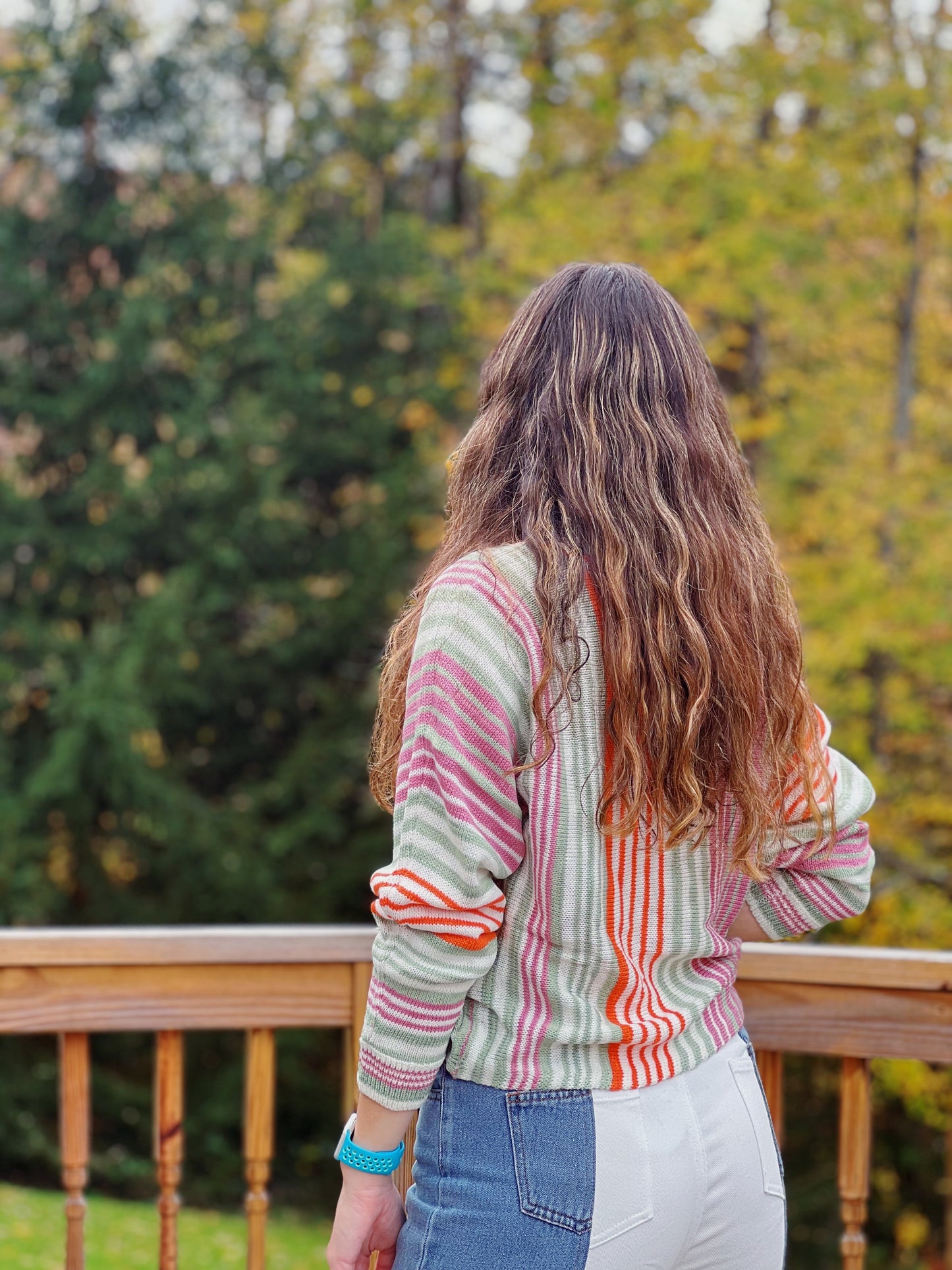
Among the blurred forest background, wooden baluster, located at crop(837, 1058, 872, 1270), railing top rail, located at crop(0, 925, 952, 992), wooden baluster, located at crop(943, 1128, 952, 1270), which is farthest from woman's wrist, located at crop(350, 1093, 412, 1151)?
wooden baluster, located at crop(943, 1128, 952, 1270)

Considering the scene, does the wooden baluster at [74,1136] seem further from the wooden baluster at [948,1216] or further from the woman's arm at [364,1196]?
the wooden baluster at [948,1216]

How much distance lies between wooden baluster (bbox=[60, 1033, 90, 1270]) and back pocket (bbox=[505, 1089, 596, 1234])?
77cm

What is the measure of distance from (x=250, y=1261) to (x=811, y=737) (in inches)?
40.3

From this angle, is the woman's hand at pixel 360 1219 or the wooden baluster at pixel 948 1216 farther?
the wooden baluster at pixel 948 1216

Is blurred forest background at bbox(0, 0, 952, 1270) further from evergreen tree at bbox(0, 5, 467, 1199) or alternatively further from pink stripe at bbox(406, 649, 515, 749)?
pink stripe at bbox(406, 649, 515, 749)

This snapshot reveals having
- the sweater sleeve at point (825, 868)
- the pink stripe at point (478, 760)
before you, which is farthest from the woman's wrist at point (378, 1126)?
the sweater sleeve at point (825, 868)

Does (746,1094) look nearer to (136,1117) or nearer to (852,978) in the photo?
(852,978)

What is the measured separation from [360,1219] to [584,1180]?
0.20 metres

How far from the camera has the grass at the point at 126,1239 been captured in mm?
4820

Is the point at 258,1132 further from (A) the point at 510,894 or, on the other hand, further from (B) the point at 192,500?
(B) the point at 192,500

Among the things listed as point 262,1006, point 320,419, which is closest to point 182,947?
point 262,1006

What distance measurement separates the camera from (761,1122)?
110cm

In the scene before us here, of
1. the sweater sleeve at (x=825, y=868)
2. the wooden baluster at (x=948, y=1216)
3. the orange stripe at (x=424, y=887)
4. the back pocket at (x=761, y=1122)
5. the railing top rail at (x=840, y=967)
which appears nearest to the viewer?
the orange stripe at (x=424, y=887)

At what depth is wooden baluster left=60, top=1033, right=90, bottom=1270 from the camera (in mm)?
1573
